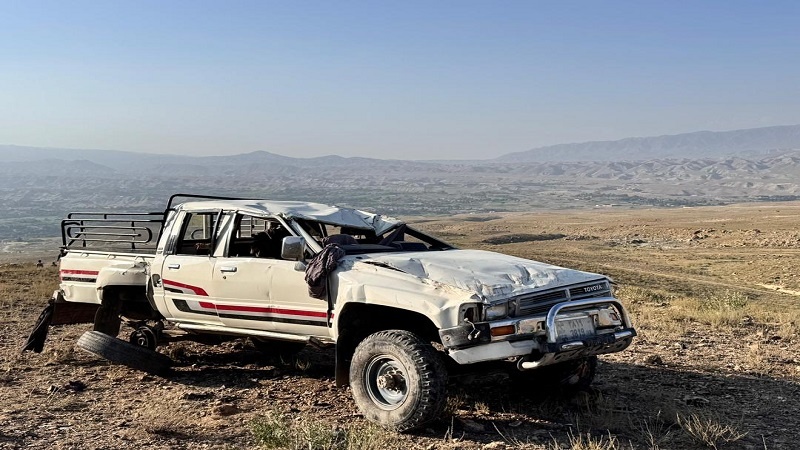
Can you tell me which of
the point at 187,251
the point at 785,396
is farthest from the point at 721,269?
the point at 187,251

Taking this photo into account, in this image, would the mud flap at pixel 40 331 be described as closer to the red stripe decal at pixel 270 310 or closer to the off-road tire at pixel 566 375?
the red stripe decal at pixel 270 310

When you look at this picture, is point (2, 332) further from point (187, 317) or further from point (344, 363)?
point (344, 363)

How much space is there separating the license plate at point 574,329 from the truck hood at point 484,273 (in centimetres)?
31

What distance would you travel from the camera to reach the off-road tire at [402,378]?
4910mm

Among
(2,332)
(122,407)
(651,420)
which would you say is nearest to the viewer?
(651,420)

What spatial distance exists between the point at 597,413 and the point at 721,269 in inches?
932

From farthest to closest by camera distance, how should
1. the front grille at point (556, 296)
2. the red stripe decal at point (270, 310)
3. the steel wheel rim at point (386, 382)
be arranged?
the red stripe decal at point (270, 310) → the steel wheel rim at point (386, 382) → the front grille at point (556, 296)

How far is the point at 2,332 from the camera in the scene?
980 centimetres

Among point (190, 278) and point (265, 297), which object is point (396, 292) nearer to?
point (265, 297)

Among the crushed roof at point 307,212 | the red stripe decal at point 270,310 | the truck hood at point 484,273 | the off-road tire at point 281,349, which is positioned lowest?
the off-road tire at point 281,349

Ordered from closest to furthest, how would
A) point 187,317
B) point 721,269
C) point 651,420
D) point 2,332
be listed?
point 651,420 < point 187,317 < point 2,332 < point 721,269

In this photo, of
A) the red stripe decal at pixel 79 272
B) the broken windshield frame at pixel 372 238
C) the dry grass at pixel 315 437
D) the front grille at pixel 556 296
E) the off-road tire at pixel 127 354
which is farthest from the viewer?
the red stripe decal at pixel 79 272

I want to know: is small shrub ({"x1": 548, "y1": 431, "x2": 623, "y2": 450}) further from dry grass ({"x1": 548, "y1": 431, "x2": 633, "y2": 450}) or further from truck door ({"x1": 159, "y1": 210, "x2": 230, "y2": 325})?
truck door ({"x1": 159, "y1": 210, "x2": 230, "y2": 325})

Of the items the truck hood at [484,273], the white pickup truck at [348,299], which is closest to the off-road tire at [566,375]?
the white pickup truck at [348,299]
